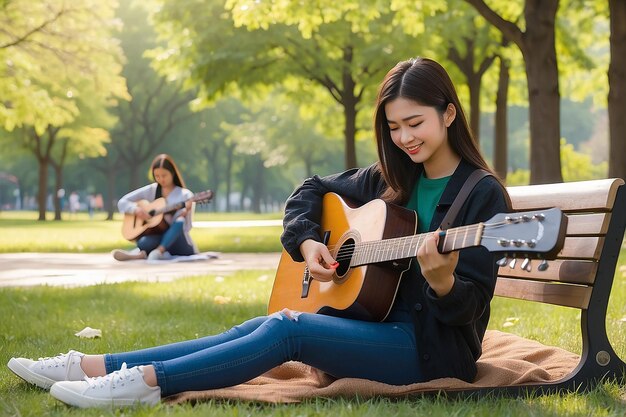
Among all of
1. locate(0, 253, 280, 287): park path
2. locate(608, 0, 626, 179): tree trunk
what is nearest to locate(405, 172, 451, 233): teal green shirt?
locate(0, 253, 280, 287): park path

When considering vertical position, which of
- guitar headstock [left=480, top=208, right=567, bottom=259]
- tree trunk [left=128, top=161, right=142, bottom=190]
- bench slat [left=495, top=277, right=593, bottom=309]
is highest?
tree trunk [left=128, top=161, right=142, bottom=190]

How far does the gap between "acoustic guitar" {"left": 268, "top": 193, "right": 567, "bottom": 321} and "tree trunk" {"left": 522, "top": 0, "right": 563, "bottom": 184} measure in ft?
31.1

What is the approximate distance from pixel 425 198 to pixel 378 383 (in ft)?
2.81

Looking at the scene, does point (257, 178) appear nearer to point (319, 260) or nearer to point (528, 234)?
point (319, 260)

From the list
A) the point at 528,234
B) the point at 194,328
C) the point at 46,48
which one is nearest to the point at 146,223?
the point at 194,328

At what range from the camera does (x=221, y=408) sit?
11.9 ft

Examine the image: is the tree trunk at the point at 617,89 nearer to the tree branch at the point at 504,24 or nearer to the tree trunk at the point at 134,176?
the tree branch at the point at 504,24

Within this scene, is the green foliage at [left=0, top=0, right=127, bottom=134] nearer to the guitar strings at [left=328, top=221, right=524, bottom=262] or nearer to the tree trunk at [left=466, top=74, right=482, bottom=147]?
the tree trunk at [left=466, top=74, right=482, bottom=147]

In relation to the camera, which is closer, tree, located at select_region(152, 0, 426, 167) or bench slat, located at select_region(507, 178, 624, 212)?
bench slat, located at select_region(507, 178, 624, 212)

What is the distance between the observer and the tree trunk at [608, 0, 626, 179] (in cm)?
1585

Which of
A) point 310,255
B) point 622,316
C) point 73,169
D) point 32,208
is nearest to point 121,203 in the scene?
point 622,316

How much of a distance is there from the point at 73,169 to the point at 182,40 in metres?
35.0

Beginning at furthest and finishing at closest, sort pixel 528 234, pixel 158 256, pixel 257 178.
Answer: pixel 257 178, pixel 158 256, pixel 528 234

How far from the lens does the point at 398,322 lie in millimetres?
3969
